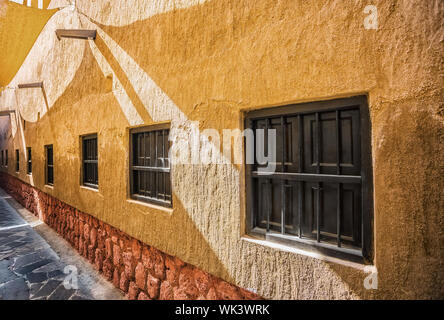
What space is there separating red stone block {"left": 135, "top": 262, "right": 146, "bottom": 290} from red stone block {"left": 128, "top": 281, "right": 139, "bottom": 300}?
0.12 m

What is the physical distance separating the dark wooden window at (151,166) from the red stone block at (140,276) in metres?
0.89

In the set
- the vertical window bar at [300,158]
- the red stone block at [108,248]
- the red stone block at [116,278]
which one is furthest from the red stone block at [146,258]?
the vertical window bar at [300,158]

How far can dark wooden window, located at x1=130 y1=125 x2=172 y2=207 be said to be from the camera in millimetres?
2896

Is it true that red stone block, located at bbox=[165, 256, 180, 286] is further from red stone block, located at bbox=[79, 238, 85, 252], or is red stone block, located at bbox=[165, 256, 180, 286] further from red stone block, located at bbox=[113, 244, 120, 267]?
red stone block, located at bbox=[79, 238, 85, 252]

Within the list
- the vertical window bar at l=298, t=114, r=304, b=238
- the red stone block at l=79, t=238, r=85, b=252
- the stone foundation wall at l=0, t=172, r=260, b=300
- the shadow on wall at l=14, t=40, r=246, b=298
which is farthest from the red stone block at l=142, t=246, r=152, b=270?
the red stone block at l=79, t=238, r=85, b=252

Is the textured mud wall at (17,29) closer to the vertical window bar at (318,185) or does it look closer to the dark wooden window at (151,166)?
the dark wooden window at (151,166)

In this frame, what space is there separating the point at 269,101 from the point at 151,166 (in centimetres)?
189

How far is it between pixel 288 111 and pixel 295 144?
26cm

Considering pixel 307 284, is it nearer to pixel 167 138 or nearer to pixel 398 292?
pixel 398 292

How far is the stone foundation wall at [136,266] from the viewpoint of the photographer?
2328 mm

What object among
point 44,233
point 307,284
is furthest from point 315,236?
point 44,233

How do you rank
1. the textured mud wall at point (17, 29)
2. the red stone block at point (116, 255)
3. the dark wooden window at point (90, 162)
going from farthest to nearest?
the textured mud wall at point (17, 29) < the dark wooden window at point (90, 162) < the red stone block at point (116, 255)

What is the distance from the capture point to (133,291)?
3.33 metres
